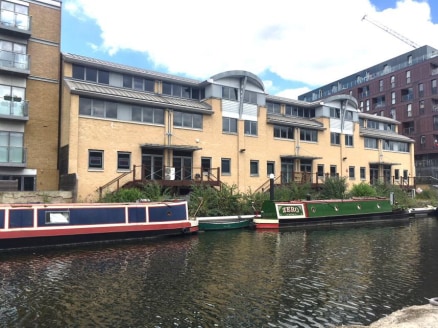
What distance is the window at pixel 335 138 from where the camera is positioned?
4122cm

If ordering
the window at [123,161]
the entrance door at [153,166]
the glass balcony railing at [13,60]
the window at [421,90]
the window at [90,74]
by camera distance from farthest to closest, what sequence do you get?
the window at [421,90] < the entrance door at [153,166] < the window at [90,74] < the window at [123,161] < the glass balcony railing at [13,60]

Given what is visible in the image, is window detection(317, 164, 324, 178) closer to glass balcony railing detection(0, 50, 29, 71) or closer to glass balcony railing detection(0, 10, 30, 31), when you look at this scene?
glass balcony railing detection(0, 50, 29, 71)

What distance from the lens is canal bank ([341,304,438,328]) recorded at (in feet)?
22.5

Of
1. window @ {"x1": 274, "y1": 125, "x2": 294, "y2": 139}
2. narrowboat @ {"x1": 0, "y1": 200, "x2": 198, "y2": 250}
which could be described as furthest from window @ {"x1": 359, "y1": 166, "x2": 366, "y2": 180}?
narrowboat @ {"x1": 0, "y1": 200, "x2": 198, "y2": 250}

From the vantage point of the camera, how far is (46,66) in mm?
27391

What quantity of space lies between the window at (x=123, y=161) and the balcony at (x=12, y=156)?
6050 mm

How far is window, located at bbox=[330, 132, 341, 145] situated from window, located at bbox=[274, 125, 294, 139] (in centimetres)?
609

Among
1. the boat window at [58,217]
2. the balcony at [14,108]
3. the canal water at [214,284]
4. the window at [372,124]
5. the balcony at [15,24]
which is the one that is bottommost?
the canal water at [214,284]

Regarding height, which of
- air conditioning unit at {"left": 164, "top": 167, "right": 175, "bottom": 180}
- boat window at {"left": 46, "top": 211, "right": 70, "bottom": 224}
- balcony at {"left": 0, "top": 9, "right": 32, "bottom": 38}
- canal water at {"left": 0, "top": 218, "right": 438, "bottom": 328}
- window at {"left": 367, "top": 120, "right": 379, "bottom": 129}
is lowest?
canal water at {"left": 0, "top": 218, "right": 438, "bottom": 328}

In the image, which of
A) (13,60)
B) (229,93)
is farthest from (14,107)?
(229,93)

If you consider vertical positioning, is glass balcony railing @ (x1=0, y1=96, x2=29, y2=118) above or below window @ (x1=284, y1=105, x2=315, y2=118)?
below

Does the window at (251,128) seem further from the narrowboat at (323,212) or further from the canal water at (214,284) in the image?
the canal water at (214,284)

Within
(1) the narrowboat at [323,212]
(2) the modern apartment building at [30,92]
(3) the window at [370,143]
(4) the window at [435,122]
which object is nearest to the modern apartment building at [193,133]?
(3) the window at [370,143]

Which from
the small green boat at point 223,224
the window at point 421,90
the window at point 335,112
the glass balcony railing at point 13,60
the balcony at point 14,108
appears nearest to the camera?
the small green boat at point 223,224
